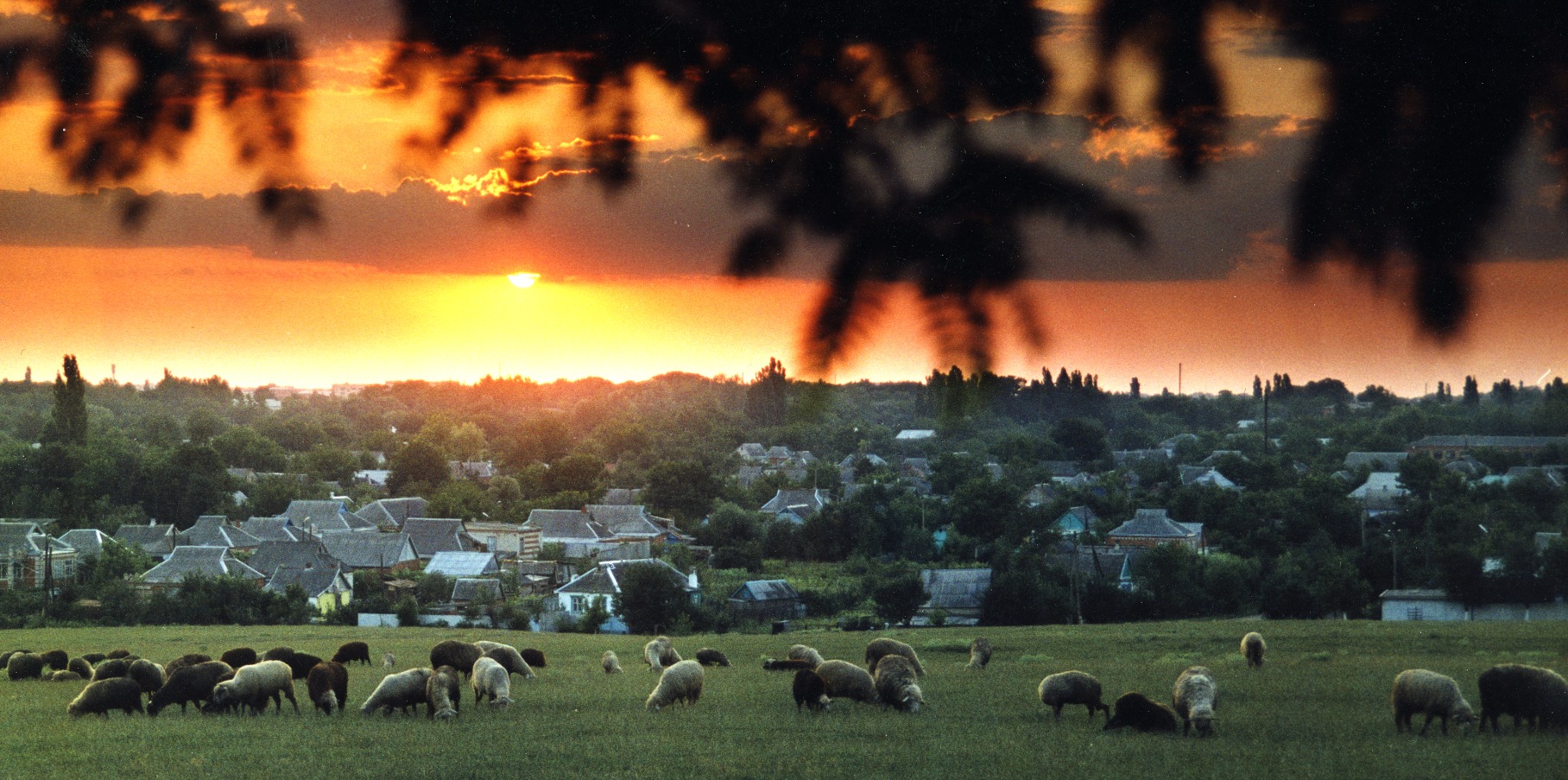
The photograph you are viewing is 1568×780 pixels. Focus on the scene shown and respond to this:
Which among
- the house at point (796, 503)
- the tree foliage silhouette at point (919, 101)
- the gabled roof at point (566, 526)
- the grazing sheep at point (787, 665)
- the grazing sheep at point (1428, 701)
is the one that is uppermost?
the tree foliage silhouette at point (919, 101)

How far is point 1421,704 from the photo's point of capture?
1311 centimetres

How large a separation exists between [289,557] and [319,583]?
4656 millimetres

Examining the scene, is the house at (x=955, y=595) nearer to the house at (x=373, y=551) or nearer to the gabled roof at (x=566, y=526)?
the gabled roof at (x=566, y=526)

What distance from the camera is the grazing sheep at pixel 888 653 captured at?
1870 centimetres

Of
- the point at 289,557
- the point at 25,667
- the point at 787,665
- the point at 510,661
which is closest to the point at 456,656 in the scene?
the point at 510,661

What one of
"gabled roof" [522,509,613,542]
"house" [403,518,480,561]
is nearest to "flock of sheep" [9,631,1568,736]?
"house" [403,518,480,561]

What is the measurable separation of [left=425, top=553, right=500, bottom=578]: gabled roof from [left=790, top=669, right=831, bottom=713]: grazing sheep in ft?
109

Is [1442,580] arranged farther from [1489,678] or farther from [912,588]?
[1489,678]

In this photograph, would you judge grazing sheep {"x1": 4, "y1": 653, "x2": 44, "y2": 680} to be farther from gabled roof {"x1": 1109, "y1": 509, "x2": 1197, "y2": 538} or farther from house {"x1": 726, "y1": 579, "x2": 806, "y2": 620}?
gabled roof {"x1": 1109, "y1": 509, "x2": 1197, "y2": 538}

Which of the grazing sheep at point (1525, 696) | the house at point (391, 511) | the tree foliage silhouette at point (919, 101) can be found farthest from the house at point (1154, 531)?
the tree foliage silhouette at point (919, 101)

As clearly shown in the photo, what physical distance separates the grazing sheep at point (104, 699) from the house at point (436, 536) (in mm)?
38747

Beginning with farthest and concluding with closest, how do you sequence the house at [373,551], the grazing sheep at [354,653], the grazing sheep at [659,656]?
the house at [373,551] < the grazing sheep at [354,653] < the grazing sheep at [659,656]

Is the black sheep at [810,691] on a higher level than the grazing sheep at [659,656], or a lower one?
higher

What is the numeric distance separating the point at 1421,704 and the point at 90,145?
1378 centimetres
